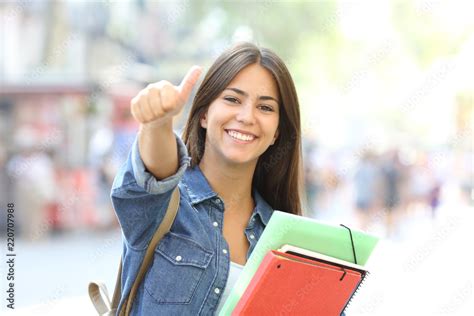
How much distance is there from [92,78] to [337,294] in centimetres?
1223

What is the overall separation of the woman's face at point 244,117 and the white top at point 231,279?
0.23m

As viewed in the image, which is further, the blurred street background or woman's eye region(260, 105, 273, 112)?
the blurred street background

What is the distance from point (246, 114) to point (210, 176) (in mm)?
182

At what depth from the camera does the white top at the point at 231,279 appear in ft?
5.22

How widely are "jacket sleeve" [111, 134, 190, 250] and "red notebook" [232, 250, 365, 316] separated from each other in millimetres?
218

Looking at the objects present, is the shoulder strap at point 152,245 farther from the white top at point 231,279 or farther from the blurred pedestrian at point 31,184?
the blurred pedestrian at point 31,184

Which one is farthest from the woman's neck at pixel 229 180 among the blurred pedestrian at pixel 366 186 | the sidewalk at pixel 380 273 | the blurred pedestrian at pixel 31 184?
the blurred pedestrian at pixel 31 184

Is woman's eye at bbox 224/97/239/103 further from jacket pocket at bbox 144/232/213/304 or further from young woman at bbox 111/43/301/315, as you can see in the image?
jacket pocket at bbox 144/232/213/304

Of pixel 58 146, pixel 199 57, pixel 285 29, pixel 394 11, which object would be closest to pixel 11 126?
pixel 58 146

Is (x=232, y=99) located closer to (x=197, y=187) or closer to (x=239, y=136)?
(x=239, y=136)

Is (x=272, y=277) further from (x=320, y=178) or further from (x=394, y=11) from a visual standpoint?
(x=394, y=11)

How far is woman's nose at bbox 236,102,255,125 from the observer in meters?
1.65

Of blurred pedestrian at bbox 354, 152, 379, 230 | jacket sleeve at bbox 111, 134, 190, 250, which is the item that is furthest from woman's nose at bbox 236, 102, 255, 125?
blurred pedestrian at bbox 354, 152, 379, 230

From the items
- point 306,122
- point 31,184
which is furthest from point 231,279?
point 306,122
